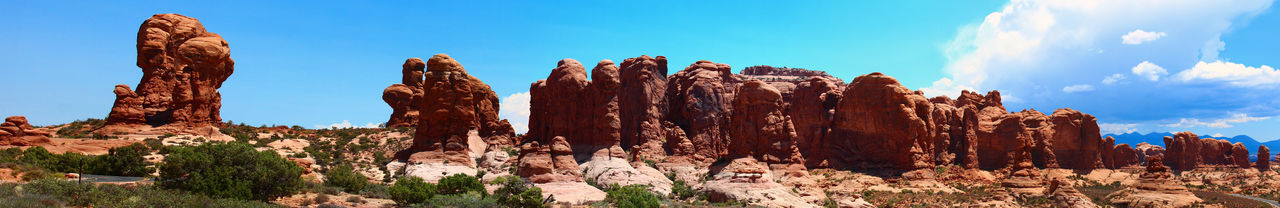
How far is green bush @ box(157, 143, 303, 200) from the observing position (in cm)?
2322

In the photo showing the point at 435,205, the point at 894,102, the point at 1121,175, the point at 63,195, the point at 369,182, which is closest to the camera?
the point at 63,195

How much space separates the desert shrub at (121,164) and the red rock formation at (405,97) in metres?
27.3

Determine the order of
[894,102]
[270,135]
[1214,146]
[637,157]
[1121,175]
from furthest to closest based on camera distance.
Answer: [1214,146] → [1121,175] → [894,102] → [270,135] → [637,157]

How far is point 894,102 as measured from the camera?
2062 inches

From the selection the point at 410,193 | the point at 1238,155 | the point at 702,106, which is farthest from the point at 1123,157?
the point at 410,193

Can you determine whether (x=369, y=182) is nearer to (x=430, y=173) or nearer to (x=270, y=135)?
(x=430, y=173)

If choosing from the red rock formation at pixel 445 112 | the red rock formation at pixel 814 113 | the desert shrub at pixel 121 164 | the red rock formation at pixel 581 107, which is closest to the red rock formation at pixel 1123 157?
the red rock formation at pixel 814 113

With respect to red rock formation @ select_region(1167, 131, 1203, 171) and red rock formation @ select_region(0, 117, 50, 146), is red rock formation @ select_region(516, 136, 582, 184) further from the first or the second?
red rock formation @ select_region(1167, 131, 1203, 171)

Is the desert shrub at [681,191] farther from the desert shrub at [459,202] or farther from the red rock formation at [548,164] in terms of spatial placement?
the desert shrub at [459,202]

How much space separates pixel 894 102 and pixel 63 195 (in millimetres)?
48564

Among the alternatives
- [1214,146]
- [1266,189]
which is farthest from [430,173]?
[1214,146]

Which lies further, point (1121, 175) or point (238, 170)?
point (1121, 175)

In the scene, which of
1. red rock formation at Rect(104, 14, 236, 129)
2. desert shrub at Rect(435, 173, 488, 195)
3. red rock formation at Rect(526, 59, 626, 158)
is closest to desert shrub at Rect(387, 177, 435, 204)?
desert shrub at Rect(435, 173, 488, 195)

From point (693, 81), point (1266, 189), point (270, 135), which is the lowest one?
point (1266, 189)
